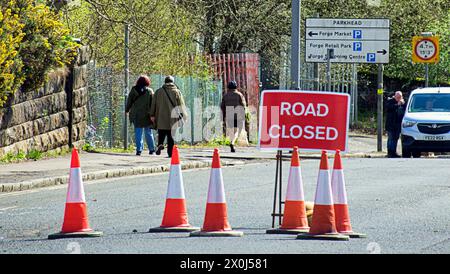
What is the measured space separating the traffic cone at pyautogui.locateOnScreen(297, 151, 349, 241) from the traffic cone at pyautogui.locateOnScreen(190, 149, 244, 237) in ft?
2.71

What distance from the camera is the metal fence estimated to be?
2830 cm

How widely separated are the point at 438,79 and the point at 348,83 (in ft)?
29.0

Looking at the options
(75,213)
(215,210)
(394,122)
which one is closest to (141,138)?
(394,122)

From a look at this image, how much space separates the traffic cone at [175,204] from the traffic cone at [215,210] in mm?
401

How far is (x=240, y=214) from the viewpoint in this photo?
14.6 metres

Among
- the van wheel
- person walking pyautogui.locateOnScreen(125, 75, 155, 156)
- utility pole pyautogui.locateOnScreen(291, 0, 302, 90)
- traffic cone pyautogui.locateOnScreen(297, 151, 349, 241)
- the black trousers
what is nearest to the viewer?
traffic cone pyautogui.locateOnScreen(297, 151, 349, 241)

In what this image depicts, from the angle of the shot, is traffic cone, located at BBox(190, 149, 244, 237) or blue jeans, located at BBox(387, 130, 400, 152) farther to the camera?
blue jeans, located at BBox(387, 130, 400, 152)

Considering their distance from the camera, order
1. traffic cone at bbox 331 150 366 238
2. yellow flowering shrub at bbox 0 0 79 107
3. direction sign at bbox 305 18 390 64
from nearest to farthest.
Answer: traffic cone at bbox 331 150 366 238 → yellow flowering shrub at bbox 0 0 79 107 → direction sign at bbox 305 18 390 64

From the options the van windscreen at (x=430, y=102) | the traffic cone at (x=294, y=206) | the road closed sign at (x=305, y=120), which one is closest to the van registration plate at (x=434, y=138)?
the van windscreen at (x=430, y=102)

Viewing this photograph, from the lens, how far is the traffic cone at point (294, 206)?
12195mm

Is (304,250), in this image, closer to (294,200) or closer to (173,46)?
(294,200)

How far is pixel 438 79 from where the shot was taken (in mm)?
48594

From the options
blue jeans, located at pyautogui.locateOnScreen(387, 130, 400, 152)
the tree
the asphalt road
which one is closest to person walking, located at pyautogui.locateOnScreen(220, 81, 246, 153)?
the tree

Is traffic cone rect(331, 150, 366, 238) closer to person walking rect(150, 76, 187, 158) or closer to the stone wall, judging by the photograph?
the stone wall
